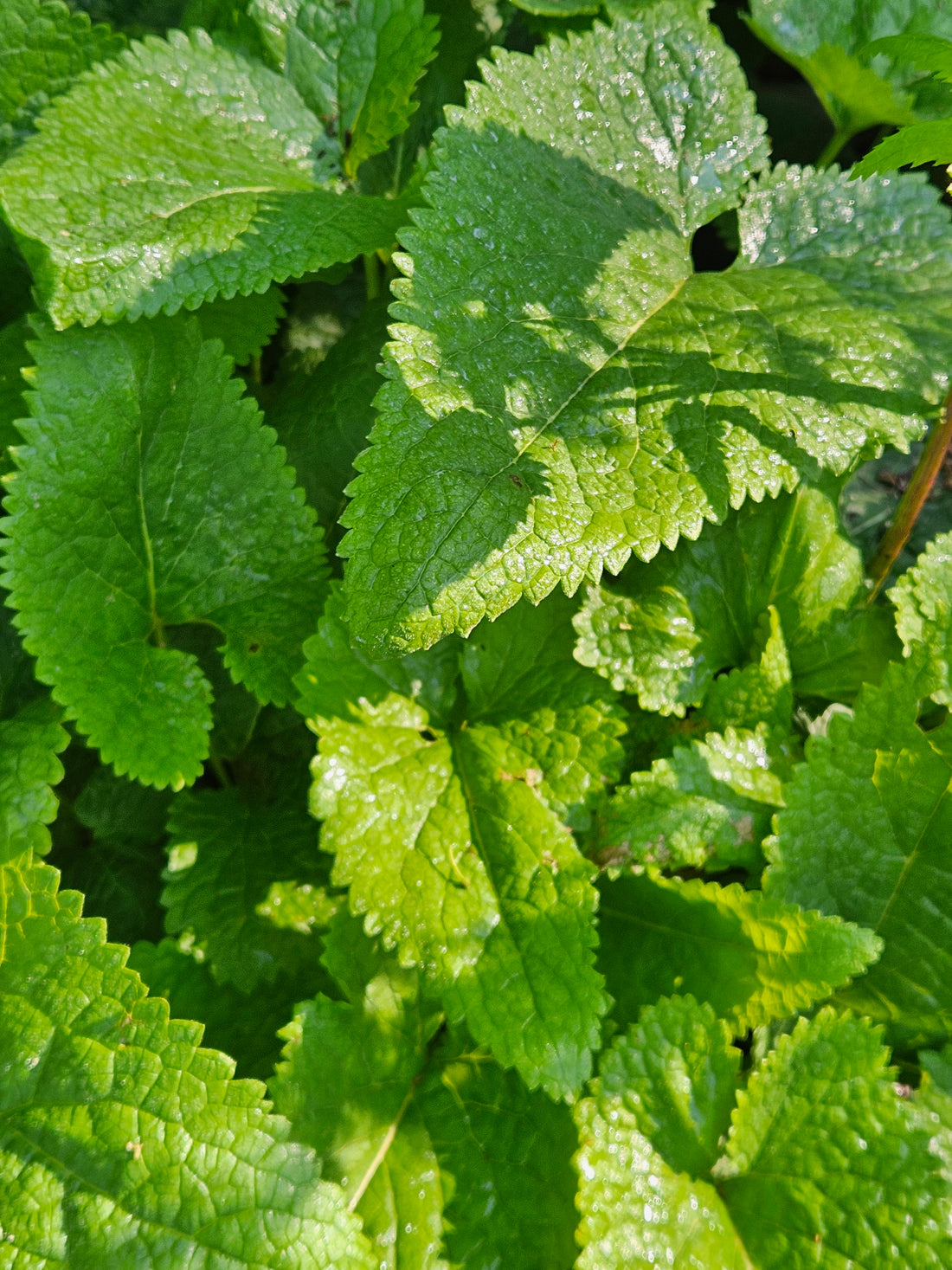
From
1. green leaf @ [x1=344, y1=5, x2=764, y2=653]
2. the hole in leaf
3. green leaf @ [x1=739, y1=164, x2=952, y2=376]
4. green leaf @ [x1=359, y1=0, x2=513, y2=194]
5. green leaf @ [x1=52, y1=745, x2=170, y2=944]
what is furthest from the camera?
the hole in leaf

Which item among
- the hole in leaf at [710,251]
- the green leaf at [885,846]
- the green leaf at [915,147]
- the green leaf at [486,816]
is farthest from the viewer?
the hole in leaf at [710,251]

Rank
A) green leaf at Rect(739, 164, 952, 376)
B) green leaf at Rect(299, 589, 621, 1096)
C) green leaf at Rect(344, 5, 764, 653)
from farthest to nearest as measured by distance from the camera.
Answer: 1. green leaf at Rect(739, 164, 952, 376)
2. green leaf at Rect(299, 589, 621, 1096)
3. green leaf at Rect(344, 5, 764, 653)

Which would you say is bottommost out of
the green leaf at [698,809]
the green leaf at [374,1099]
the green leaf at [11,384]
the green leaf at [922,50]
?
the green leaf at [374,1099]

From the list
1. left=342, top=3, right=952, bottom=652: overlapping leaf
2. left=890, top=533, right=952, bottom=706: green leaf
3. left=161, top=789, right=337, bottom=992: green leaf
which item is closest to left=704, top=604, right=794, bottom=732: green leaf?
left=890, top=533, right=952, bottom=706: green leaf

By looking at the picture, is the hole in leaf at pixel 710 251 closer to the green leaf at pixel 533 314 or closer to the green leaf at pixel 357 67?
the green leaf at pixel 533 314

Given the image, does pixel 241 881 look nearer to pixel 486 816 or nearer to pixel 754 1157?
pixel 486 816

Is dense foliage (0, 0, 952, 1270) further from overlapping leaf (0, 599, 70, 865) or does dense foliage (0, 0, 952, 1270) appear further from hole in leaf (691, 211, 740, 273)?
hole in leaf (691, 211, 740, 273)

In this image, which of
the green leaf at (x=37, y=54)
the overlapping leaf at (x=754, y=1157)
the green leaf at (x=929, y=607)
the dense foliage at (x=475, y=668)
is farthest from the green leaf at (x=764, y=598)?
the green leaf at (x=37, y=54)

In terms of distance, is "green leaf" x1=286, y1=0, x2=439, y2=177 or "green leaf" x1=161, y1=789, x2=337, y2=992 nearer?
"green leaf" x1=161, y1=789, x2=337, y2=992
